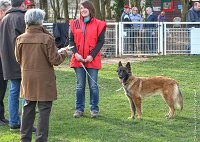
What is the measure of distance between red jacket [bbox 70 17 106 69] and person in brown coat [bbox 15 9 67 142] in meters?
2.06

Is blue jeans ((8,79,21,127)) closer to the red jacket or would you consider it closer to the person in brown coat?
the person in brown coat

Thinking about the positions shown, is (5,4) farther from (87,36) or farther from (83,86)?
(83,86)

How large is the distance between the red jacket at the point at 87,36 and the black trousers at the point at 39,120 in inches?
82.8

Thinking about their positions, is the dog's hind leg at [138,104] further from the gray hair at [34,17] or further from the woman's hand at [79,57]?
the gray hair at [34,17]

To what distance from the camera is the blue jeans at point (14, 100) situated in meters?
7.53

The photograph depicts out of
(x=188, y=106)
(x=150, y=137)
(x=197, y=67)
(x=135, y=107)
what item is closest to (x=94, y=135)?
(x=150, y=137)

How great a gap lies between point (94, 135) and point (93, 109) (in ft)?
4.08

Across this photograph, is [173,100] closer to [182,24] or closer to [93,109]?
[93,109]

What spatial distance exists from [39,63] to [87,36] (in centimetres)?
225

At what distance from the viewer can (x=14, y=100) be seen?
7574 millimetres

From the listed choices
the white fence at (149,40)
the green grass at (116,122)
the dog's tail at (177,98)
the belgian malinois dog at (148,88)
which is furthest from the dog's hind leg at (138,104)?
the white fence at (149,40)

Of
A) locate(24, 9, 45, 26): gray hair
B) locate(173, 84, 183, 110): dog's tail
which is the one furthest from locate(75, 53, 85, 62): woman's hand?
locate(24, 9, 45, 26): gray hair

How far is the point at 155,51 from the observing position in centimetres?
1816

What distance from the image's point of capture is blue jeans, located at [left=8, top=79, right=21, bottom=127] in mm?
7531
